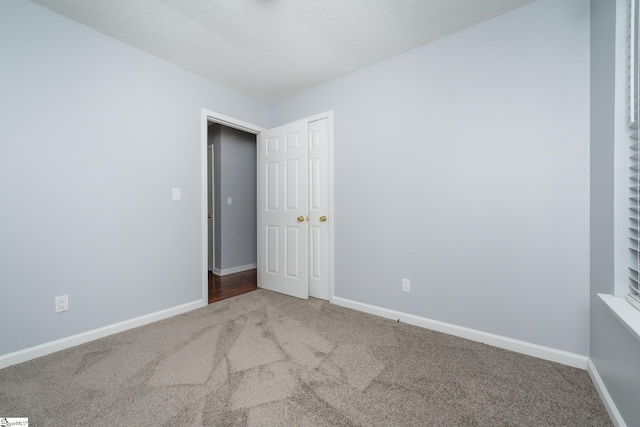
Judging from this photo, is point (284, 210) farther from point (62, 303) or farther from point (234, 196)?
point (62, 303)

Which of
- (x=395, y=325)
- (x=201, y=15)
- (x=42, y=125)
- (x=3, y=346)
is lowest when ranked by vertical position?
(x=395, y=325)

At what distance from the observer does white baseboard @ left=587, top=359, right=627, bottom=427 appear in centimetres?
119

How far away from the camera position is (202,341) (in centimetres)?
202

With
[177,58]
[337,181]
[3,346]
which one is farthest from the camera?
[337,181]

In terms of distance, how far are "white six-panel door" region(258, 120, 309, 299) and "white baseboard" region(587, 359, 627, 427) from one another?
2307 mm

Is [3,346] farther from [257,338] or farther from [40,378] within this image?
[257,338]

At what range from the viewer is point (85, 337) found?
2.01 m

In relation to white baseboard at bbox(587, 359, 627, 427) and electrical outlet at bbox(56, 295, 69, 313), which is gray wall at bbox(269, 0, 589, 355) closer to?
white baseboard at bbox(587, 359, 627, 427)

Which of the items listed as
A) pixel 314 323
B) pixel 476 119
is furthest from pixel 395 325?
pixel 476 119

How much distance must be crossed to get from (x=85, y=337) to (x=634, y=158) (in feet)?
12.2

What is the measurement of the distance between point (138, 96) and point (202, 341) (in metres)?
2.23

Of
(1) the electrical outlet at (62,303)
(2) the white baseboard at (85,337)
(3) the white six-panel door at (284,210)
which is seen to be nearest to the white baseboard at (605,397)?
(3) the white six-panel door at (284,210)

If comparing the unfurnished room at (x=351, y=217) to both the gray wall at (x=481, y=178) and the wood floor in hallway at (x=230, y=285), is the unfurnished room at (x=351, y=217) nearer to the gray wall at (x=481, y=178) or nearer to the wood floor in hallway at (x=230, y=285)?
the gray wall at (x=481, y=178)

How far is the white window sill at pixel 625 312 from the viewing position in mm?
1037
